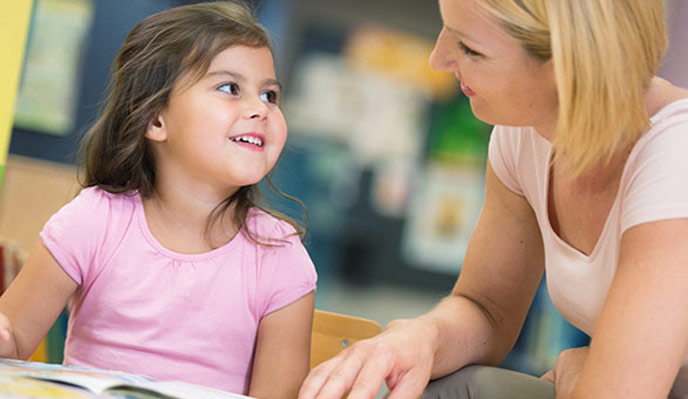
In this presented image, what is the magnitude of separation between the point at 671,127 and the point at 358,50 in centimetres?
490

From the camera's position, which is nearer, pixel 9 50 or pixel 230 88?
pixel 230 88

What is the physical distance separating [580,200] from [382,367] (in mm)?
394

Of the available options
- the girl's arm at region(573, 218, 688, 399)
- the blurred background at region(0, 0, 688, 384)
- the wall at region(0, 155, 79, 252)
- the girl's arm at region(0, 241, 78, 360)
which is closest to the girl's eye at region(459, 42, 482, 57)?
the girl's arm at region(573, 218, 688, 399)

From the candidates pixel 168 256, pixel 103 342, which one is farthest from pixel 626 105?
pixel 103 342

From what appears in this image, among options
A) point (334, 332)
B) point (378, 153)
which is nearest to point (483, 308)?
point (334, 332)

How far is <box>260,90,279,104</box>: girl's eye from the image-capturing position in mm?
1268

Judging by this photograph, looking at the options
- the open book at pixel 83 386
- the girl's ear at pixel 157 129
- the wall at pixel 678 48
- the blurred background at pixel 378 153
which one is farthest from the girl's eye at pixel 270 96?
the blurred background at pixel 378 153

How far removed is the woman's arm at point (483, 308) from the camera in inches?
39.7

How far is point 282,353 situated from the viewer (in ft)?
3.90

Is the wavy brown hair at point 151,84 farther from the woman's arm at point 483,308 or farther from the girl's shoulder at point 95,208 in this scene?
the woman's arm at point 483,308

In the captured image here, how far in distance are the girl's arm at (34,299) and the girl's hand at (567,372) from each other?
2.49 ft

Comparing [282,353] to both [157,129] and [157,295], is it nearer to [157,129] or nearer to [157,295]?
[157,295]

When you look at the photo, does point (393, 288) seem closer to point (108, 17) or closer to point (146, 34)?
point (108, 17)

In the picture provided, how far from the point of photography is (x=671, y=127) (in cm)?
94
